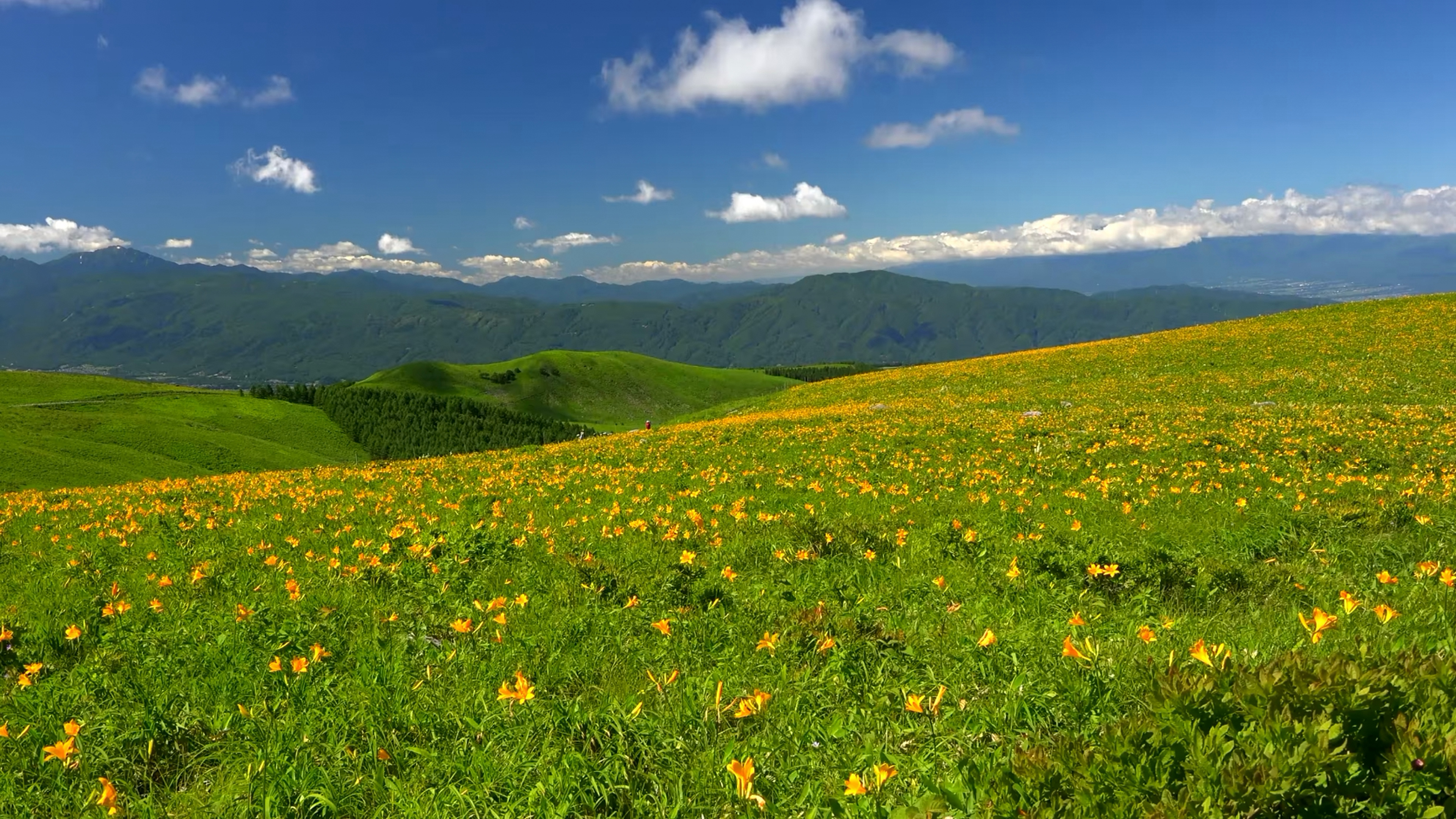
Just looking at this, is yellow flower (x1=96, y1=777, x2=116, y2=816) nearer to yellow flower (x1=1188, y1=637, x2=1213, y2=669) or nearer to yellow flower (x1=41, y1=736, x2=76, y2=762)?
yellow flower (x1=41, y1=736, x2=76, y2=762)

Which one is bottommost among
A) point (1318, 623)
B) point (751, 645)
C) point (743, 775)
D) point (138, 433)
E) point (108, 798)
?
point (138, 433)

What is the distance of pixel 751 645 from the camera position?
570 cm

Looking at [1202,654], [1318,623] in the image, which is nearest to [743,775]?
[1202,654]

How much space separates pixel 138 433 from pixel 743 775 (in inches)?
4730

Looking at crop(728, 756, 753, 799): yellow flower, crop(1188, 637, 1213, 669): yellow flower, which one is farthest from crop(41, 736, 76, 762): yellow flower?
crop(1188, 637, 1213, 669): yellow flower

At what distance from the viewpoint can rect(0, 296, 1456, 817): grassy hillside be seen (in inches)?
119

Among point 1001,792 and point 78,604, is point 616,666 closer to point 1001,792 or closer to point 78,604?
point 1001,792

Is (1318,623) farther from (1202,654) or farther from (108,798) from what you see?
(108,798)

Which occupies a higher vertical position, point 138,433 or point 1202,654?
point 1202,654

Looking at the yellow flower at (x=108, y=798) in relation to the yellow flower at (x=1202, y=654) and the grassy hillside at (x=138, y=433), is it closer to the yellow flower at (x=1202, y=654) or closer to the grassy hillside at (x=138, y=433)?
the yellow flower at (x=1202, y=654)

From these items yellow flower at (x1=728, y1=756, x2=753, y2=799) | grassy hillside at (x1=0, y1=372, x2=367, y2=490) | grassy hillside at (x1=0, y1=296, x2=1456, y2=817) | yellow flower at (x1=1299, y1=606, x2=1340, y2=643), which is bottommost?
grassy hillside at (x1=0, y1=372, x2=367, y2=490)

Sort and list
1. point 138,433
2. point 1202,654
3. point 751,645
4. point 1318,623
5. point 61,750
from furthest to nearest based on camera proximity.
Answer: point 138,433 → point 751,645 → point 1318,623 → point 61,750 → point 1202,654

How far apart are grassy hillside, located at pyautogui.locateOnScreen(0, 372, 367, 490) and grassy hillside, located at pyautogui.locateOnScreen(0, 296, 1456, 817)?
72.7m

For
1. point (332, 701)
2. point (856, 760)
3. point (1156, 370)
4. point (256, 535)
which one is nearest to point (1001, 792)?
point (856, 760)
